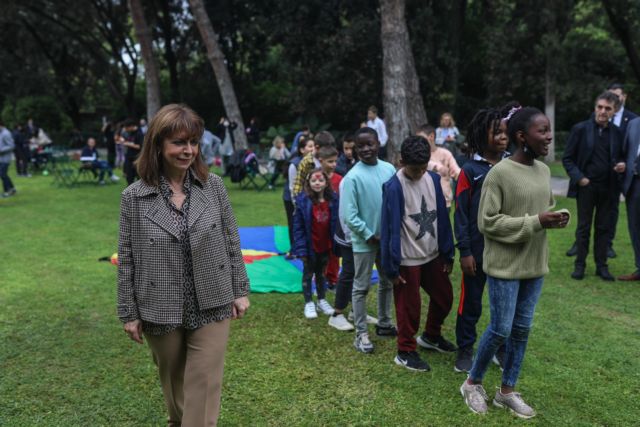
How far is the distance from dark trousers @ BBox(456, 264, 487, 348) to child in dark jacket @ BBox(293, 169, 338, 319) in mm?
1611

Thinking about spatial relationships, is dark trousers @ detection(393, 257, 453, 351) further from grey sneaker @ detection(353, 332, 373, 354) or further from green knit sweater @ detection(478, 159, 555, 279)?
green knit sweater @ detection(478, 159, 555, 279)

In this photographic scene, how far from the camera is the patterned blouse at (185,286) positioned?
9.23ft

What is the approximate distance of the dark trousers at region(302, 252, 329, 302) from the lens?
5711 millimetres

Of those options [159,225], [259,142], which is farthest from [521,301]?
[259,142]

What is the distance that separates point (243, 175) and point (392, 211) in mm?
11819

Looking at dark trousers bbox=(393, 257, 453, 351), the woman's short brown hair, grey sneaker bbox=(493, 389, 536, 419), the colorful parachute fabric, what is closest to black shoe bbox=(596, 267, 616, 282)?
the colorful parachute fabric

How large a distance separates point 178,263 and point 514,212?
76.9 inches

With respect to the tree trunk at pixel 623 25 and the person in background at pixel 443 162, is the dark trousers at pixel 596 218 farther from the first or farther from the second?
the tree trunk at pixel 623 25

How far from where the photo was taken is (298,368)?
452 centimetres

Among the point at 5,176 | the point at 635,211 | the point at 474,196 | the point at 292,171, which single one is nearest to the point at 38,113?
the point at 5,176

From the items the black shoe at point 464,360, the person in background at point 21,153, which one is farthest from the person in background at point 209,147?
the black shoe at point 464,360

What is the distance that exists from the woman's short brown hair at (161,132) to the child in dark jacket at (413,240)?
73.9 inches

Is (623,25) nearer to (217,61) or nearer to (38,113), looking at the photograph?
(217,61)

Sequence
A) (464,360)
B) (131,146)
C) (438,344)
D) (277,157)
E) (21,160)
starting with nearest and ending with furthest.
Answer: (464,360) < (438,344) < (131,146) < (277,157) < (21,160)
